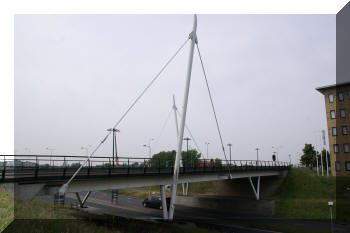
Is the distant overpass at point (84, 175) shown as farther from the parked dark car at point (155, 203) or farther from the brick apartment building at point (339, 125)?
the brick apartment building at point (339, 125)

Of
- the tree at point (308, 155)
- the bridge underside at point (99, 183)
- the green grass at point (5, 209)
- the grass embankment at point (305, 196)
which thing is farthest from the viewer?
the tree at point (308, 155)

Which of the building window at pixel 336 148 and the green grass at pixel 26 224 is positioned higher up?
the building window at pixel 336 148

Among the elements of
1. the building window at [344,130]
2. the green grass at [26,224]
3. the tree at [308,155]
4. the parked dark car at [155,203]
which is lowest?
the parked dark car at [155,203]

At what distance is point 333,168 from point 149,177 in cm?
4516

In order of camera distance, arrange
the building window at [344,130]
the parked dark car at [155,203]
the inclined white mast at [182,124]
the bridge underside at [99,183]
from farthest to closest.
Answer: the building window at [344,130] < the parked dark car at [155,203] < the inclined white mast at [182,124] < the bridge underside at [99,183]

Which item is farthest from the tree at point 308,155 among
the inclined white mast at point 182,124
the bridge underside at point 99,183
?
the inclined white mast at point 182,124

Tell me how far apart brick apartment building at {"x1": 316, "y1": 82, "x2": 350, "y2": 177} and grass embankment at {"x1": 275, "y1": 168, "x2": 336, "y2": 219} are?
6853mm

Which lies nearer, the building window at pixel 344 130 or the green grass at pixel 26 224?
the green grass at pixel 26 224

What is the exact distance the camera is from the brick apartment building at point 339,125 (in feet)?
170

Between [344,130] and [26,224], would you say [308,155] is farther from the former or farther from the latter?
[26,224]

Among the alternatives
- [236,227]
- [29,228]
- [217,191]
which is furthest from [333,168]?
[29,228]

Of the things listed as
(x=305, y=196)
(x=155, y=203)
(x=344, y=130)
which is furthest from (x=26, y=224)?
(x=344, y=130)

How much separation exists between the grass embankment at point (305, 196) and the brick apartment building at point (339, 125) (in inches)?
270

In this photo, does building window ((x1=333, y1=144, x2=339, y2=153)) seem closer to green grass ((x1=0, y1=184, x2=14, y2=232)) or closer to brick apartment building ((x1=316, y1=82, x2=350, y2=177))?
brick apartment building ((x1=316, y1=82, x2=350, y2=177))
